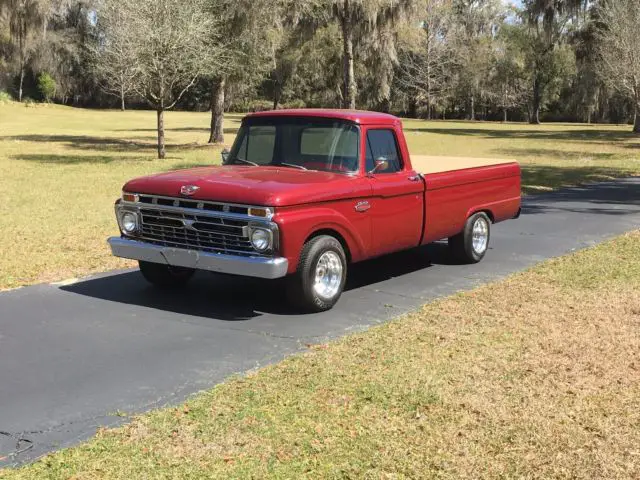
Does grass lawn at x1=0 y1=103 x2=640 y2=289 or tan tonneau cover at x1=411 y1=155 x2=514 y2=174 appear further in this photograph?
grass lawn at x1=0 y1=103 x2=640 y2=289

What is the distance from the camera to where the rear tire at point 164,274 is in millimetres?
7273

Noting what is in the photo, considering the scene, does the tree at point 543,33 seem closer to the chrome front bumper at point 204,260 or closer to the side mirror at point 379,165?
the side mirror at point 379,165

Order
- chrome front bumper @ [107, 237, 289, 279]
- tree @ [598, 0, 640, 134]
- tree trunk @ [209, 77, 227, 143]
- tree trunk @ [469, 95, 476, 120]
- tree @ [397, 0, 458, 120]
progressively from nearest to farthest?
chrome front bumper @ [107, 237, 289, 279]
tree @ [598, 0, 640, 134]
tree trunk @ [209, 77, 227, 143]
tree @ [397, 0, 458, 120]
tree trunk @ [469, 95, 476, 120]

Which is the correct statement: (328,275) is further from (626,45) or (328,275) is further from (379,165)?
(626,45)

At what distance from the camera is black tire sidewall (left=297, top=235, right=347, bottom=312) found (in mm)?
6250

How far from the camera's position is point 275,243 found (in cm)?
599

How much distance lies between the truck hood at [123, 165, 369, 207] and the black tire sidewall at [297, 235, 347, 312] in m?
0.38

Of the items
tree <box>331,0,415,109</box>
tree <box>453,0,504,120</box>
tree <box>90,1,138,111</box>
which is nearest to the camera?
tree <box>90,1,138,111</box>

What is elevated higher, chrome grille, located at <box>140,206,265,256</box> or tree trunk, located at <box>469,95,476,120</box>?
tree trunk, located at <box>469,95,476,120</box>

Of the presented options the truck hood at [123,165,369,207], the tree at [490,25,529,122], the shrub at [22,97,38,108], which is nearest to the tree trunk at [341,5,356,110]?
the truck hood at [123,165,369,207]

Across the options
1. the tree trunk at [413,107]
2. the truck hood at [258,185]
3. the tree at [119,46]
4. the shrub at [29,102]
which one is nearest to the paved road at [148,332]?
the truck hood at [258,185]

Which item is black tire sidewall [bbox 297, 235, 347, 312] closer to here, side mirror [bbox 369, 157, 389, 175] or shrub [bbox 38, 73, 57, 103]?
side mirror [bbox 369, 157, 389, 175]

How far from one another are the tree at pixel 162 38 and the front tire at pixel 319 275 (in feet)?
51.3

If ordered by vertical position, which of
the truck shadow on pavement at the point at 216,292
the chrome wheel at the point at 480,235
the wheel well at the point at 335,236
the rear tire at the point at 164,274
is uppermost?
the wheel well at the point at 335,236
